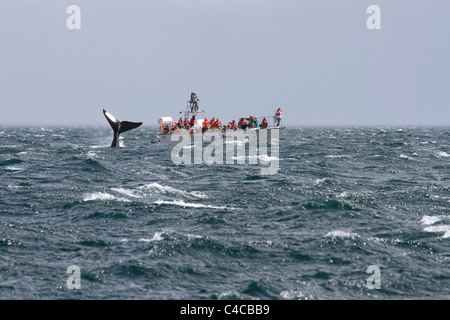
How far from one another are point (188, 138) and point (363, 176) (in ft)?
117

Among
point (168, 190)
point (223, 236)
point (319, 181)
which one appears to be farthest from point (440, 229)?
point (168, 190)

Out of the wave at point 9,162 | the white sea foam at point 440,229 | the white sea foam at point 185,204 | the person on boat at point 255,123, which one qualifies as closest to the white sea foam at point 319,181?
the white sea foam at point 185,204

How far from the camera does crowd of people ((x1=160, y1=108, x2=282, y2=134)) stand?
68375mm

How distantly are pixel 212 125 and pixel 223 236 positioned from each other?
4987 centimetres

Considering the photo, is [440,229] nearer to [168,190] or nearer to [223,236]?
[223,236]

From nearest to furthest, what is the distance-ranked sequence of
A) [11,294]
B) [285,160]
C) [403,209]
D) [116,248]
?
[11,294] < [116,248] < [403,209] < [285,160]

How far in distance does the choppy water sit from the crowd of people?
33.8 meters

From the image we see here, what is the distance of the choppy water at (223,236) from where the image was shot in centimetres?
1423

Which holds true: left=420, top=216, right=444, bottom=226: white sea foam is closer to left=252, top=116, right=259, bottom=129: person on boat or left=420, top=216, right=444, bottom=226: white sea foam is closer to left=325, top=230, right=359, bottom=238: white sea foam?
left=325, top=230, right=359, bottom=238: white sea foam

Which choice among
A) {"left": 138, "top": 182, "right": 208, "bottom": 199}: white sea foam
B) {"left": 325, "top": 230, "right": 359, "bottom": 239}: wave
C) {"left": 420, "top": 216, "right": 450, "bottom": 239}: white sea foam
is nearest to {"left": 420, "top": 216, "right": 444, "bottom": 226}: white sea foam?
{"left": 420, "top": 216, "right": 450, "bottom": 239}: white sea foam

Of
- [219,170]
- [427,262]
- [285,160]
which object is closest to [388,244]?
[427,262]

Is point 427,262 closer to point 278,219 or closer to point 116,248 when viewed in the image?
point 278,219

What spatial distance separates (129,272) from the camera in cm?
1524

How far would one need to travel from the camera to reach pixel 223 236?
19094mm
